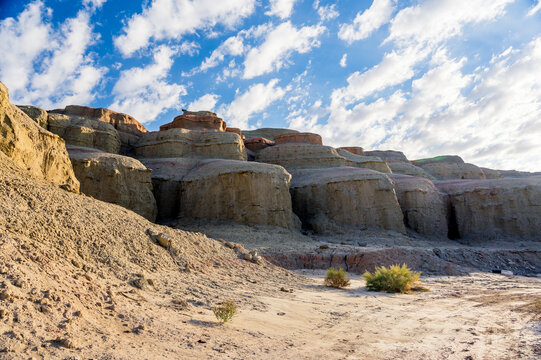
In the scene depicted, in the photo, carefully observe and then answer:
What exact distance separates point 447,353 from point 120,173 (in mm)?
22888

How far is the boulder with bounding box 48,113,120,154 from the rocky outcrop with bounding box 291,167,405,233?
61.5 ft

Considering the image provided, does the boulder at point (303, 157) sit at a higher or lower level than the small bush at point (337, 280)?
higher

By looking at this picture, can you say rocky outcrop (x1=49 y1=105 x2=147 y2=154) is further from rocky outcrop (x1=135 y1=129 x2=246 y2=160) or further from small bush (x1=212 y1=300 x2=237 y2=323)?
small bush (x1=212 y1=300 x2=237 y2=323)

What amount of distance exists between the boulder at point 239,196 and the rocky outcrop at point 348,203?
428 centimetres

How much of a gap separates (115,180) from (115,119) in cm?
2043

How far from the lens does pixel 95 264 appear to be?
6754 millimetres

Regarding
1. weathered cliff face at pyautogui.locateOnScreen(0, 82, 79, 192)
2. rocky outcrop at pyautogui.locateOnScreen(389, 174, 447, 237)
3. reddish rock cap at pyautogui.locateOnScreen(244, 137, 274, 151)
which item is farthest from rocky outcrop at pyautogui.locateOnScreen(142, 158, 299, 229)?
reddish rock cap at pyautogui.locateOnScreen(244, 137, 274, 151)

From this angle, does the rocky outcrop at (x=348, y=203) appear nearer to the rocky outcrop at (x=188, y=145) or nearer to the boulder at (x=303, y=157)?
the boulder at (x=303, y=157)

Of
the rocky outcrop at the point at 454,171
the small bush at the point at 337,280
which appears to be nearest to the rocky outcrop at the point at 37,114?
the small bush at the point at 337,280

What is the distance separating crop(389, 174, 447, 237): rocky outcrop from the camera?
31047mm

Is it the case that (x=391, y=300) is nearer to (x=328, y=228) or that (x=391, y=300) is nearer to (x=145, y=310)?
(x=145, y=310)

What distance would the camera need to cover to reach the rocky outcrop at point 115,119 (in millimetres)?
37844

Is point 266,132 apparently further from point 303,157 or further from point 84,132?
point 84,132

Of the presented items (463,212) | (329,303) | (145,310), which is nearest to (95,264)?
(145,310)
